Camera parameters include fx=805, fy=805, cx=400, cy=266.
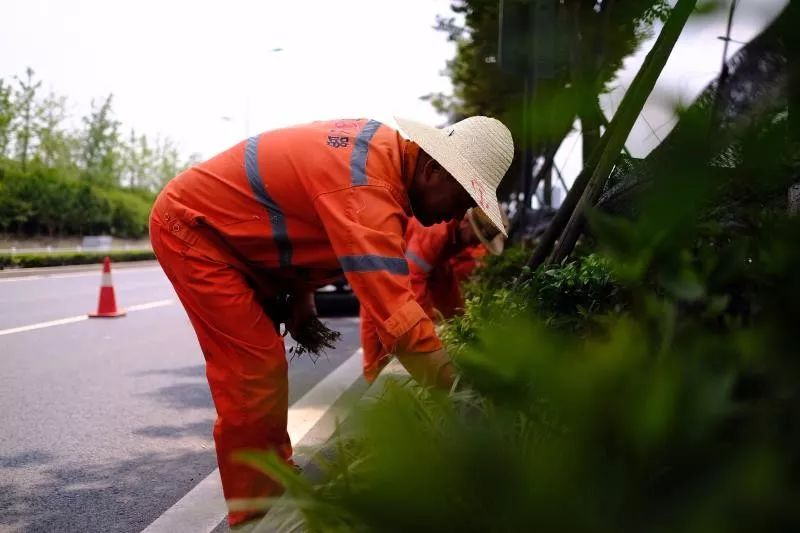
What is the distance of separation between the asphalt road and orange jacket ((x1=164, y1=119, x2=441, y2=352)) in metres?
1.25

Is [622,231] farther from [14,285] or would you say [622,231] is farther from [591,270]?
[14,285]

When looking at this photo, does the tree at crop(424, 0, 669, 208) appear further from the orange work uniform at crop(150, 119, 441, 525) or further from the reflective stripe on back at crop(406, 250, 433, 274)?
the reflective stripe on back at crop(406, 250, 433, 274)

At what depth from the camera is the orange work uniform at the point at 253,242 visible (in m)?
2.29

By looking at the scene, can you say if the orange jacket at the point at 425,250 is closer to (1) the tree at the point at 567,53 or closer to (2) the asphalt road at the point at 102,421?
(2) the asphalt road at the point at 102,421

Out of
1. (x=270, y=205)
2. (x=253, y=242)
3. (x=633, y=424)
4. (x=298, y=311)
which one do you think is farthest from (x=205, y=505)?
(x=633, y=424)

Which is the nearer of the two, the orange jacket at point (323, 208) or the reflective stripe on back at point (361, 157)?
the orange jacket at point (323, 208)

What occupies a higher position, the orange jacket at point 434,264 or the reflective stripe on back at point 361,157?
the reflective stripe on back at point 361,157

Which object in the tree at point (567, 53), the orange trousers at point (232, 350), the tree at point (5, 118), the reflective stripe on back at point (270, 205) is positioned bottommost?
the orange trousers at point (232, 350)

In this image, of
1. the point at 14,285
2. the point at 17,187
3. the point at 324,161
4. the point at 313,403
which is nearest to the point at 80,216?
the point at 17,187

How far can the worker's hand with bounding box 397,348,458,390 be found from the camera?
183 cm

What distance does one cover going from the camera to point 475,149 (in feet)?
7.28

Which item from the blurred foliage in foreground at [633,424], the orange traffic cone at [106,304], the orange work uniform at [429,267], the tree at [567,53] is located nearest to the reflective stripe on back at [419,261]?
the orange work uniform at [429,267]

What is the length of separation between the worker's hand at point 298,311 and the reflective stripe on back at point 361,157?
797mm

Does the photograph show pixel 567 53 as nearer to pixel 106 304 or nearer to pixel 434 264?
pixel 434 264
